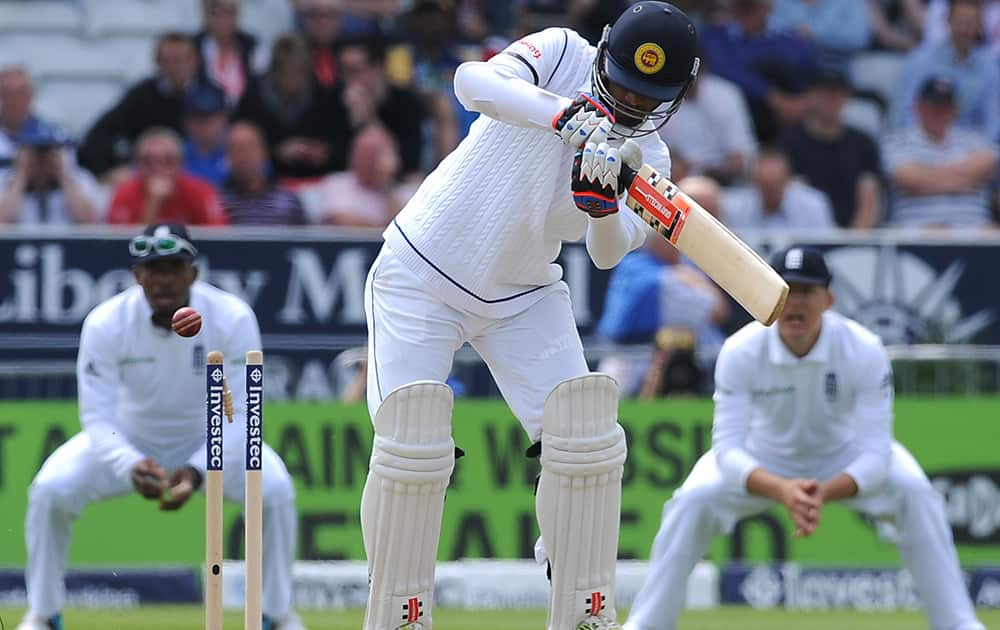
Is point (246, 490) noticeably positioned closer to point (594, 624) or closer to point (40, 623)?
point (594, 624)

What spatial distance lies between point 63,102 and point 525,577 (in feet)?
13.3

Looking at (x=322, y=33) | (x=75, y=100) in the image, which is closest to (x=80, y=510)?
(x=322, y=33)

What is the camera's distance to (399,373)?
14.6 ft

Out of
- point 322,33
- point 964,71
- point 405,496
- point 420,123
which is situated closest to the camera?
point 405,496

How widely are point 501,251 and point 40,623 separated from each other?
2.59 m

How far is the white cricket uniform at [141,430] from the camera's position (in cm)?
632

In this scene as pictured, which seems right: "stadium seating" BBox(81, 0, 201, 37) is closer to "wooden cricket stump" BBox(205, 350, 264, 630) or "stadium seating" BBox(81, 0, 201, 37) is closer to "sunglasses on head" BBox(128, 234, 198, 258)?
"sunglasses on head" BBox(128, 234, 198, 258)

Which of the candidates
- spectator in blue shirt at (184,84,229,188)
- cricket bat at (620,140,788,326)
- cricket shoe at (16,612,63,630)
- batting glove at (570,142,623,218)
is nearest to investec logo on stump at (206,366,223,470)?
batting glove at (570,142,623,218)

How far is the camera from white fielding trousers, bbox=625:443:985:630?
236 inches

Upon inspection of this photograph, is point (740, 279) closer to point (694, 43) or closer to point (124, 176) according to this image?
point (694, 43)

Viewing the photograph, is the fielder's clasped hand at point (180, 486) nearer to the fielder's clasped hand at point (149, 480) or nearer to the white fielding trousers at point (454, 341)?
the fielder's clasped hand at point (149, 480)

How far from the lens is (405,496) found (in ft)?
14.3

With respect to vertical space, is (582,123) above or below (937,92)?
below

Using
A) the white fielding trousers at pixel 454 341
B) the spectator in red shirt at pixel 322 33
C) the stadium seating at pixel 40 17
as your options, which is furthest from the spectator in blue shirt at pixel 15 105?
the white fielding trousers at pixel 454 341
